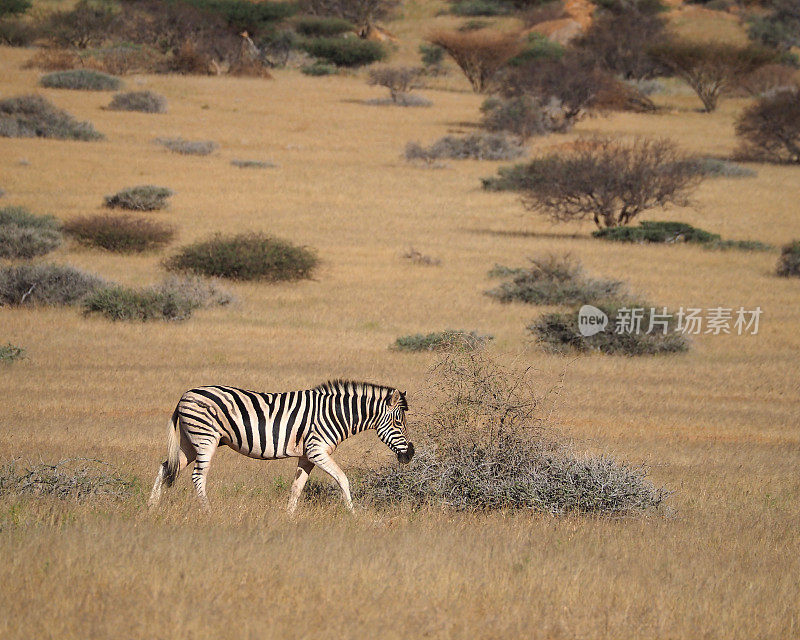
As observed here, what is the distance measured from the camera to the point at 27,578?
5426 mm

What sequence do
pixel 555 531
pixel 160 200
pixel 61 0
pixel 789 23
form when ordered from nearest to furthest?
pixel 555 531, pixel 160 200, pixel 61 0, pixel 789 23

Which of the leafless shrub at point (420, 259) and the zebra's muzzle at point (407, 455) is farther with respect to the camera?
the leafless shrub at point (420, 259)

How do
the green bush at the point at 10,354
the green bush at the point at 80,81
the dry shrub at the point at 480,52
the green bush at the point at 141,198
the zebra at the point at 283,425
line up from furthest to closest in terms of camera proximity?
the dry shrub at the point at 480,52
the green bush at the point at 80,81
the green bush at the point at 141,198
the green bush at the point at 10,354
the zebra at the point at 283,425

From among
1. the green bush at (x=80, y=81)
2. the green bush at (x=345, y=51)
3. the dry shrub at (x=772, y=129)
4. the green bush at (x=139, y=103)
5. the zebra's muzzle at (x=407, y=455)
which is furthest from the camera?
the green bush at (x=345, y=51)

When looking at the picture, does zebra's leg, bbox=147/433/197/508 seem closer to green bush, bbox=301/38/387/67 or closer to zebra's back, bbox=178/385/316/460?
zebra's back, bbox=178/385/316/460

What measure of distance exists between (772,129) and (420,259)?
2959 centimetres

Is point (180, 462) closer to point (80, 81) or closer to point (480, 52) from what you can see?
point (80, 81)

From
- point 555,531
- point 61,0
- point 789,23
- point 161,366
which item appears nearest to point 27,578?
point 555,531

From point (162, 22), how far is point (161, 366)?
61750 millimetres

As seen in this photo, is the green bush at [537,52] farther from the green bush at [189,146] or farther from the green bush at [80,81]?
the green bush at [189,146]

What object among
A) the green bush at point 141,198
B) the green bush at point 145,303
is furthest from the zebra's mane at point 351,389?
the green bush at point 141,198

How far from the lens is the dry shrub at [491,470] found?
8.76m

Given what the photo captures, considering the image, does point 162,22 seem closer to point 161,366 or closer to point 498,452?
point 161,366

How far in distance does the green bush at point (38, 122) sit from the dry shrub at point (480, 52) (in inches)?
1242
